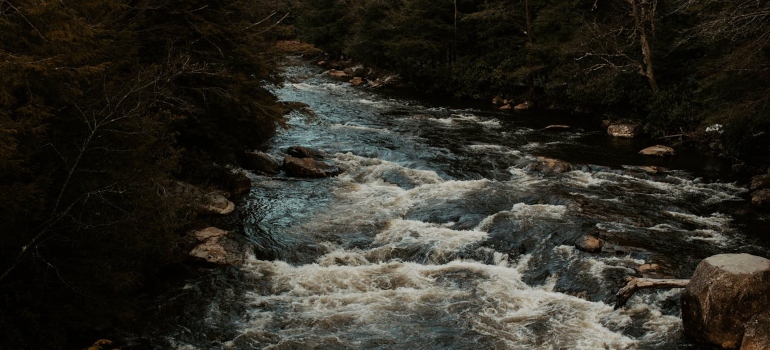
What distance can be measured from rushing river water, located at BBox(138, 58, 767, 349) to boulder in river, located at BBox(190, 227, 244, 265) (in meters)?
0.32

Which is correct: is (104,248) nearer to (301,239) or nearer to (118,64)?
(118,64)

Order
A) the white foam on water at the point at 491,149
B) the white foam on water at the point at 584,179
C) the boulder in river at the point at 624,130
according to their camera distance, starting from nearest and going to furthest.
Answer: the white foam on water at the point at 584,179 < the white foam on water at the point at 491,149 < the boulder in river at the point at 624,130

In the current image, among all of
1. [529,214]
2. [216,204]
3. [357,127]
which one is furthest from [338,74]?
[529,214]

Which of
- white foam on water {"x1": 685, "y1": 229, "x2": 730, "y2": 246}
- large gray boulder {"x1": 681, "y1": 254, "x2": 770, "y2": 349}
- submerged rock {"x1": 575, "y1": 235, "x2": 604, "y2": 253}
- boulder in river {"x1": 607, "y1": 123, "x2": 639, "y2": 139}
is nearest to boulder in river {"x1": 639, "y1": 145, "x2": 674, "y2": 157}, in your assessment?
boulder in river {"x1": 607, "y1": 123, "x2": 639, "y2": 139}

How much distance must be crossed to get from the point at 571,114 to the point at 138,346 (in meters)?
24.2

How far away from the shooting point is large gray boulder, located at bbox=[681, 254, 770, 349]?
25.6 feet

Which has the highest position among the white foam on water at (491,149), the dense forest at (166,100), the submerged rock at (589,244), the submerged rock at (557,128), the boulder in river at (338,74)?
the dense forest at (166,100)

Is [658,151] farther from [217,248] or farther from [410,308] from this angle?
[217,248]

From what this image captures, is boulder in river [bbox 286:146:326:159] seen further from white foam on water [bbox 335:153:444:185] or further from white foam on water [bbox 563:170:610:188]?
white foam on water [bbox 563:170:610:188]

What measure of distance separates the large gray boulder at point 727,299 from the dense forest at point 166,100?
21.4 feet

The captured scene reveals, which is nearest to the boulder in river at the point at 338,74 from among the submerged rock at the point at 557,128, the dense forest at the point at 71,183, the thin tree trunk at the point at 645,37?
the submerged rock at the point at 557,128

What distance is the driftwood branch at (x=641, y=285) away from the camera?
28.9 feet

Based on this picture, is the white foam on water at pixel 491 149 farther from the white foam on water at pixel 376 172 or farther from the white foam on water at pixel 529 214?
the white foam on water at pixel 529 214

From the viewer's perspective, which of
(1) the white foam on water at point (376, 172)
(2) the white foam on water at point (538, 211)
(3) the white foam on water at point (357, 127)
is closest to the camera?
(2) the white foam on water at point (538, 211)
